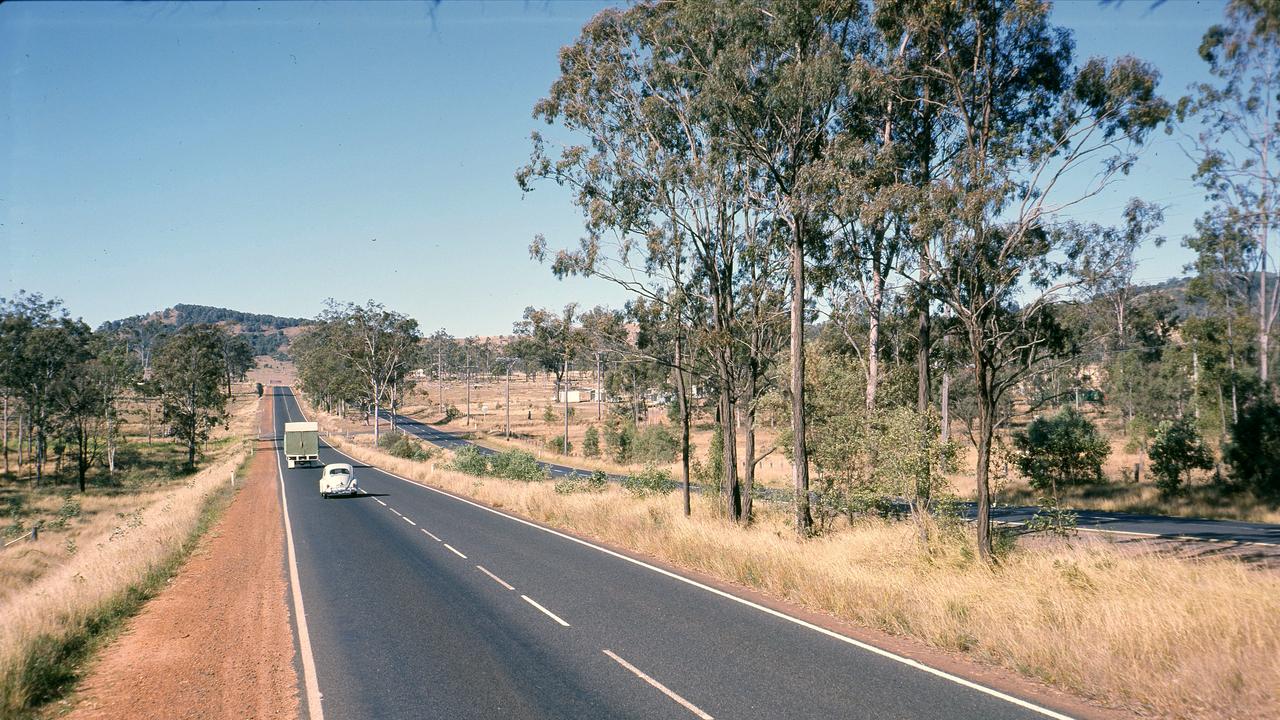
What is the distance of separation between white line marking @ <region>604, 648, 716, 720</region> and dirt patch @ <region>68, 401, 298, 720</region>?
365 centimetres

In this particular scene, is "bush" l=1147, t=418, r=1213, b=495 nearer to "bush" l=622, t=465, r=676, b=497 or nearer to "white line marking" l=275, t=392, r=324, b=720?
"bush" l=622, t=465, r=676, b=497

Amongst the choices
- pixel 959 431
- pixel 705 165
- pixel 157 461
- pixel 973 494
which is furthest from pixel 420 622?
pixel 157 461

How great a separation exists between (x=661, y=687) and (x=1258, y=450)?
33554 mm

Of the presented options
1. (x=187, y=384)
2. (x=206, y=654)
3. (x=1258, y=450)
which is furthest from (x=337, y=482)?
(x=187, y=384)

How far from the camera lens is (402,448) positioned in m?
59.4

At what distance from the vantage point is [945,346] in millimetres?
26000

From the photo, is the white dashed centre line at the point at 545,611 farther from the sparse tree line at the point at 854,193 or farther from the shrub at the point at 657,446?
the shrub at the point at 657,446

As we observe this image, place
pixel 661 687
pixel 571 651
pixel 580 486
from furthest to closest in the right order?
pixel 580 486 → pixel 571 651 → pixel 661 687

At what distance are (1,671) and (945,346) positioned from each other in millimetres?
25944

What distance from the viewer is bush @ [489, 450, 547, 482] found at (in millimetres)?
39188

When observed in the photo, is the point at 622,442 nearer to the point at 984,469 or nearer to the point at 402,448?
the point at 402,448

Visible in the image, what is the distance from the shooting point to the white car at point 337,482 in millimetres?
31609

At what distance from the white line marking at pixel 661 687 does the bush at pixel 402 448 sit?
4979 centimetres

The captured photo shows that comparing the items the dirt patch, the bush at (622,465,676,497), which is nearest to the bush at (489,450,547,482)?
the bush at (622,465,676,497)
